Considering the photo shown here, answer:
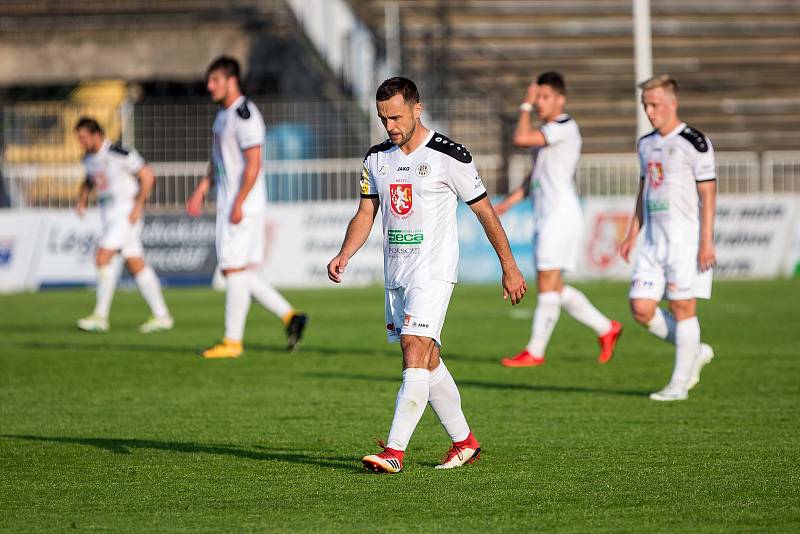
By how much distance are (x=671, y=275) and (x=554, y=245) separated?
2.31 metres

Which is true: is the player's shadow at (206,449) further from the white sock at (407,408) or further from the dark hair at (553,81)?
the dark hair at (553,81)

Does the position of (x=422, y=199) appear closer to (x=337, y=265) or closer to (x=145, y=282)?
(x=337, y=265)

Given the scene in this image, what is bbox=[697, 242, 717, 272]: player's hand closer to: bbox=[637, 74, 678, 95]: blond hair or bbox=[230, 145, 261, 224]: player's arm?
bbox=[637, 74, 678, 95]: blond hair

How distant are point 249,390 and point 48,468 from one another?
3.17 m

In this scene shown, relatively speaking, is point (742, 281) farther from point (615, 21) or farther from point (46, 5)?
point (46, 5)

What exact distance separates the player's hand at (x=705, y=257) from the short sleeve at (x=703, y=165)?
432 millimetres

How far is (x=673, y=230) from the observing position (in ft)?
30.1

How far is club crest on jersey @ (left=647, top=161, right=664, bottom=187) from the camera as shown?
9188 millimetres

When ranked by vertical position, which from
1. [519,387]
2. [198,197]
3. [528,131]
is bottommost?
[519,387]

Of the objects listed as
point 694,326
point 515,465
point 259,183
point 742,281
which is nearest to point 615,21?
point 742,281

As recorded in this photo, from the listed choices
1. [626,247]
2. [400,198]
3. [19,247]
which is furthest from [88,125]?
[400,198]

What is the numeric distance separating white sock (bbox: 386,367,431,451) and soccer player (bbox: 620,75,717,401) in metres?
3.17

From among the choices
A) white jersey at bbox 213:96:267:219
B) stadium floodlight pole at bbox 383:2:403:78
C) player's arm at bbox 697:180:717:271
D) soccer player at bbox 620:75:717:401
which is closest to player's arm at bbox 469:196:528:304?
player's arm at bbox 697:180:717:271

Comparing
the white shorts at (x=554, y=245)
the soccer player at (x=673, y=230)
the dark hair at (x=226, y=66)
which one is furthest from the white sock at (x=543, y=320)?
the dark hair at (x=226, y=66)
